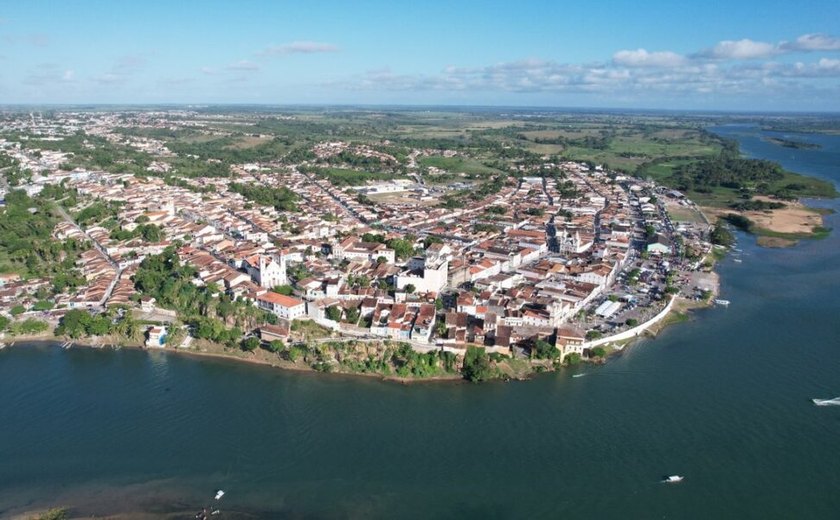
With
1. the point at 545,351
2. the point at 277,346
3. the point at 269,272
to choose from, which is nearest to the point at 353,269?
the point at 269,272

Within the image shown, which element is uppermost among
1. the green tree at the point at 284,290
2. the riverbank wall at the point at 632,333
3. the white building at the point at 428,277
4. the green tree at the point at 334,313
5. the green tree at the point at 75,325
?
the white building at the point at 428,277

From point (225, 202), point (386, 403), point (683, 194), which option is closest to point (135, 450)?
point (386, 403)

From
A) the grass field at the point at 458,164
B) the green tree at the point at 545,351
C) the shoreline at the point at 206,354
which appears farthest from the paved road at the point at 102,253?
the grass field at the point at 458,164

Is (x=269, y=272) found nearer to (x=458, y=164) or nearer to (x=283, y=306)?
(x=283, y=306)

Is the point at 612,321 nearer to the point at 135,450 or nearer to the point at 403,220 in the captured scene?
the point at 135,450

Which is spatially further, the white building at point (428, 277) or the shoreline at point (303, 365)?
the white building at point (428, 277)

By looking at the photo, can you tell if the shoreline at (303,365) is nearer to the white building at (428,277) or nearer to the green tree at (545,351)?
the green tree at (545,351)

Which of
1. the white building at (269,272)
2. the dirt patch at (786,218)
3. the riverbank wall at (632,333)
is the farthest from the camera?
the dirt patch at (786,218)
